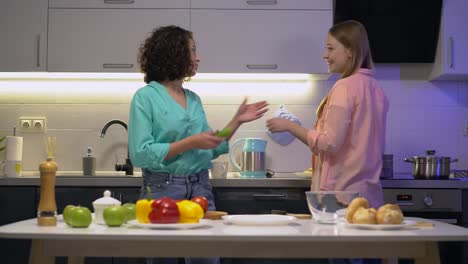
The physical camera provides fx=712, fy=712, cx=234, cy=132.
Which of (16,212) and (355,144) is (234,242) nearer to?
(355,144)

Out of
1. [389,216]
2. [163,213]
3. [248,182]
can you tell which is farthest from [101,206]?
[248,182]

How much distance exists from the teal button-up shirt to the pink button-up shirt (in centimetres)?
46

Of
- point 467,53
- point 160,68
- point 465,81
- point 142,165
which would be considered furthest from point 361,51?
point 465,81

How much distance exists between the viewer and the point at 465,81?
4340 mm

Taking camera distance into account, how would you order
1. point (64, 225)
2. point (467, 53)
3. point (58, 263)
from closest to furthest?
1. point (64, 225)
2. point (58, 263)
3. point (467, 53)

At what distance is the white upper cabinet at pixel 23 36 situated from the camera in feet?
13.1

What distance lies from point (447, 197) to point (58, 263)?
199 centimetres

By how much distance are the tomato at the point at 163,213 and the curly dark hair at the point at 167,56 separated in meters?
0.99

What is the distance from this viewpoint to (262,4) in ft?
13.2

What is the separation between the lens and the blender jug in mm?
4008

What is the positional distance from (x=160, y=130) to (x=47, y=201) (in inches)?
31.0

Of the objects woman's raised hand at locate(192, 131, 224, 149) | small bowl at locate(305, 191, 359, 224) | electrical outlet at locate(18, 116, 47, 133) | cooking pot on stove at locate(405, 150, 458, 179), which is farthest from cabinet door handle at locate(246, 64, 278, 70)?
small bowl at locate(305, 191, 359, 224)

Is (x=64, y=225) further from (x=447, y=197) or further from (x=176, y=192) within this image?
(x=447, y=197)

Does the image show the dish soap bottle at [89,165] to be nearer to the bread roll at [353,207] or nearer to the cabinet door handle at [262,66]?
the cabinet door handle at [262,66]
